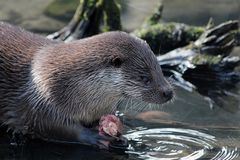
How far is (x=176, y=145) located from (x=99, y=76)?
72cm

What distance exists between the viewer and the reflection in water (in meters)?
4.18

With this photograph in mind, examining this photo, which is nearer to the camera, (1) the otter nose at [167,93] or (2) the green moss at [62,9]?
(1) the otter nose at [167,93]

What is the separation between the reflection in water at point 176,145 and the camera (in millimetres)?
4176

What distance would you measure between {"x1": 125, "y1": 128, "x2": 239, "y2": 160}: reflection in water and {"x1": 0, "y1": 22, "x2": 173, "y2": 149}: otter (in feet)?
0.98

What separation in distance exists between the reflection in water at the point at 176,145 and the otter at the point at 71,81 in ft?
0.98

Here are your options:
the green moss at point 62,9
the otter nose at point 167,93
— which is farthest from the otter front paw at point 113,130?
the green moss at point 62,9

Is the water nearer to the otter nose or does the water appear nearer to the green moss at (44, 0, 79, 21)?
the otter nose

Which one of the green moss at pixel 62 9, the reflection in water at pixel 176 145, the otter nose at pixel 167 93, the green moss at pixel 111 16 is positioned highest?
the green moss at pixel 62 9

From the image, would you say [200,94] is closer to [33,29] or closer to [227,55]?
[227,55]

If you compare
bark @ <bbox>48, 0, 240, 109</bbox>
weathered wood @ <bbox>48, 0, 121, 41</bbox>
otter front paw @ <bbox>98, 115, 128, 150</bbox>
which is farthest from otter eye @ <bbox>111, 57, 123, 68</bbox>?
weathered wood @ <bbox>48, 0, 121, 41</bbox>

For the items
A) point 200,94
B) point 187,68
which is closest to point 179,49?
point 187,68

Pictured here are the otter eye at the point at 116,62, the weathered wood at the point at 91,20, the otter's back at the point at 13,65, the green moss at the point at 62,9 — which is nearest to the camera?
the otter eye at the point at 116,62

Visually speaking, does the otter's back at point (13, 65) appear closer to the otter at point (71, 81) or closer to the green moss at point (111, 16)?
the otter at point (71, 81)

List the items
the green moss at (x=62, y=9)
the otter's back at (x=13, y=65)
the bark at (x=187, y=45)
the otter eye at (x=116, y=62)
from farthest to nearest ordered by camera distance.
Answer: the green moss at (x=62, y=9) → the bark at (x=187, y=45) → the otter's back at (x=13, y=65) → the otter eye at (x=116, y=62)
